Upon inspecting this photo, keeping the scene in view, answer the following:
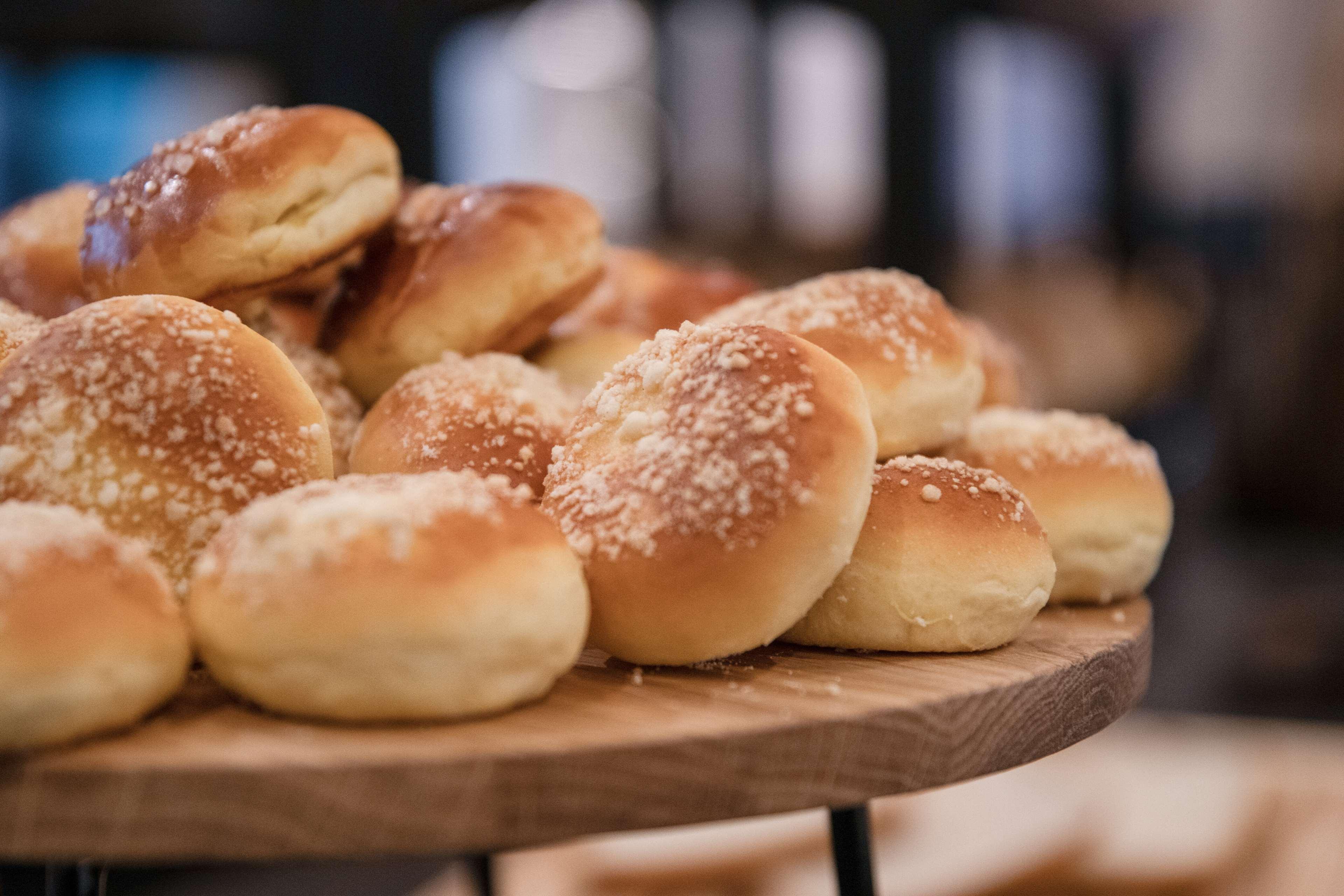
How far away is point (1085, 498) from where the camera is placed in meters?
1.26

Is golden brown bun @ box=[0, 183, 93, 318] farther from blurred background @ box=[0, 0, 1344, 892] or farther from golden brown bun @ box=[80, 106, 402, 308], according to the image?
blurred background @ box=[0, 0, 1344, 892]

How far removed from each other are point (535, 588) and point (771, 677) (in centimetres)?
22

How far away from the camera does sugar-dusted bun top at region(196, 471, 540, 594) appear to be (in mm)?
813

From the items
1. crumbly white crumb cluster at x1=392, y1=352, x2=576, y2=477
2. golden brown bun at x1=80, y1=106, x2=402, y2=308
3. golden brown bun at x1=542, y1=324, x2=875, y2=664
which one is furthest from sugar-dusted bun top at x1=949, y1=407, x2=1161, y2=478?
golden brown bun at x1=80, y1=106, x2=402, y2=308

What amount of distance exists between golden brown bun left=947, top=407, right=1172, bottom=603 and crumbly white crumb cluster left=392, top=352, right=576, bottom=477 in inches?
18.1

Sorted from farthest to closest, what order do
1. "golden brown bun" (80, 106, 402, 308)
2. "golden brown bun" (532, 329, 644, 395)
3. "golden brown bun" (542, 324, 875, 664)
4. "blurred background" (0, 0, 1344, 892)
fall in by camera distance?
"blurred background" (0, 0, 1344, 892), "golden brown bun" (532, 329, 644, 395), "golden brown bun" (80, 106, 402, 308), "golden brown bun" (542, 324, 875, 664)

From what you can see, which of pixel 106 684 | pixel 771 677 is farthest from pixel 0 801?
pixel 771 677

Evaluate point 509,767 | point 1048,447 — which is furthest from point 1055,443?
point 509,767

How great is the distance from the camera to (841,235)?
16.5 feet

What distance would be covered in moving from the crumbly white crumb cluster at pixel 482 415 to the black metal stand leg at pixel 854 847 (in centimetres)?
47

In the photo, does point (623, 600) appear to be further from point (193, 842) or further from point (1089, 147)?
point (1089, 147)

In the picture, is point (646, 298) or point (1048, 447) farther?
point (646, 298)

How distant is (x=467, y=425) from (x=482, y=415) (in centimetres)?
2

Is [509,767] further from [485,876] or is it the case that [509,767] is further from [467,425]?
[485,876]
